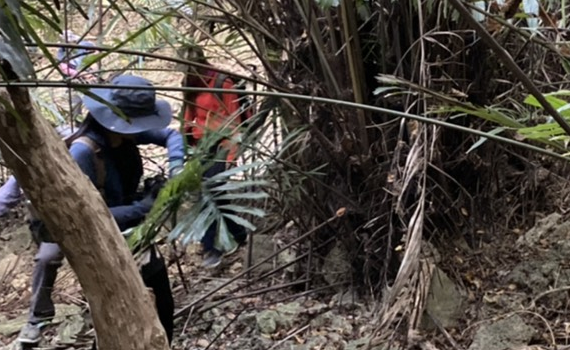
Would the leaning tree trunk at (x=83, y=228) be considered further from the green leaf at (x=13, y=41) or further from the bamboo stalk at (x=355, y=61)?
the bamboo stalk at (x=355, y=61)

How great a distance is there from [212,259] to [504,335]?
55.5 inches

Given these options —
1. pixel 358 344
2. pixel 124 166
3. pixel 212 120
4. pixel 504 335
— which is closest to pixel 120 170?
pixel 124 166

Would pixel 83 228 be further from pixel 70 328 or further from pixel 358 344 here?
pixel 70 328

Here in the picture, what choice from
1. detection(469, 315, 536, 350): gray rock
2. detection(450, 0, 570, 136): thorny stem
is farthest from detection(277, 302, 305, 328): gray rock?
detection(450, 0, 570, 136): thorny stem

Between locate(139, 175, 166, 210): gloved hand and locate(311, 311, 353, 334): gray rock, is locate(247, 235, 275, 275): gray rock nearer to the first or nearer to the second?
locate(311, 311, 353, 334): gray rock

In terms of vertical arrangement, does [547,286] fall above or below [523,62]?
below

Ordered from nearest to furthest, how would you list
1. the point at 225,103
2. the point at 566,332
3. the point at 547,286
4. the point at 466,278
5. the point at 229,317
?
the point at 566,332, the point at 547,286, the point at 466,278, the point at 229,317, the point at 225,103

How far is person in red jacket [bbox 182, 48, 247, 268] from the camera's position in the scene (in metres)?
2.56

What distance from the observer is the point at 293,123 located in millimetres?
2686

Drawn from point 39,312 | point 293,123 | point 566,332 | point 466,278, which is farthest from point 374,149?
point 39,312

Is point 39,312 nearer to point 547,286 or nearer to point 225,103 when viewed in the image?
point 225,103

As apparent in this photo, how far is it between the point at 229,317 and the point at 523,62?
138 cm

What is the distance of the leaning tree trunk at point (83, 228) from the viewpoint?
1.31 meters

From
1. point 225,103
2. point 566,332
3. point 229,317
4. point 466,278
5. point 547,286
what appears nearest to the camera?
point 566,332
